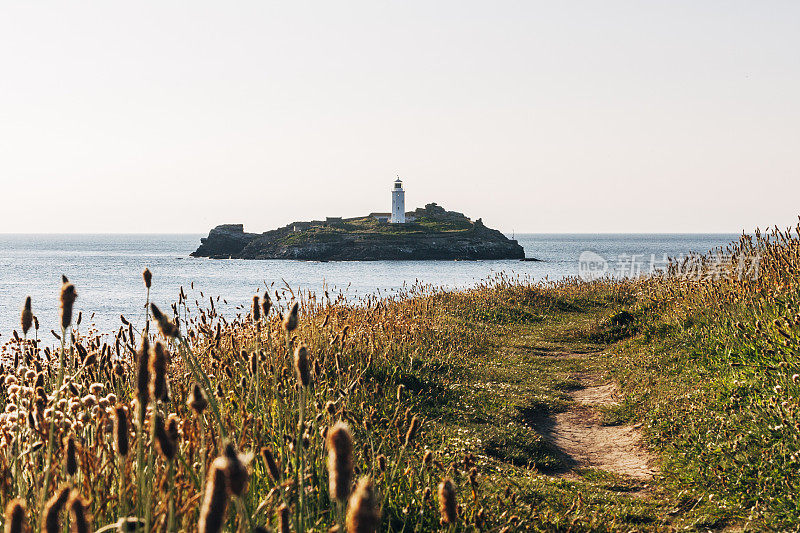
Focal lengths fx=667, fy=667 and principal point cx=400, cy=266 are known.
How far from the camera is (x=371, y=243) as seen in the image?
100250mm

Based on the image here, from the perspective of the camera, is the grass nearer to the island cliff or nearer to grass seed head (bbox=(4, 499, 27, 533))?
grass seed head (bbox=(4, 499, 27, 533))

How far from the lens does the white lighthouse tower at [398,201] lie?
11450cm

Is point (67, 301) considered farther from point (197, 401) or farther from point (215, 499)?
point (215, 499)

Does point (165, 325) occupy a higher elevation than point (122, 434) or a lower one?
higher

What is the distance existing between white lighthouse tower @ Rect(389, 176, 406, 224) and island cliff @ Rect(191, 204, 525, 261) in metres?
1.80

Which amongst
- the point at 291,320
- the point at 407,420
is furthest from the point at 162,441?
the point at 407,420

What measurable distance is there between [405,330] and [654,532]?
19.3 feet

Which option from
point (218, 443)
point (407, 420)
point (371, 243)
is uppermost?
point (371, 243)

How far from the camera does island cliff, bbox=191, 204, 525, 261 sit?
99.4m

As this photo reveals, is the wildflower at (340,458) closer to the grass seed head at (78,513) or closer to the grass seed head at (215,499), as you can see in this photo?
the grass seed head at (215,499)

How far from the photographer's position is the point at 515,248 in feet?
348

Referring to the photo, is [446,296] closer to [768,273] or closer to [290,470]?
[768,273]

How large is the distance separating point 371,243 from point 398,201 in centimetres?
1669

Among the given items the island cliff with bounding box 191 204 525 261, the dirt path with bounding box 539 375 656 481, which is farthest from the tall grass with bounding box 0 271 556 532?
the island cliff with bounding box 191 204 525 261
